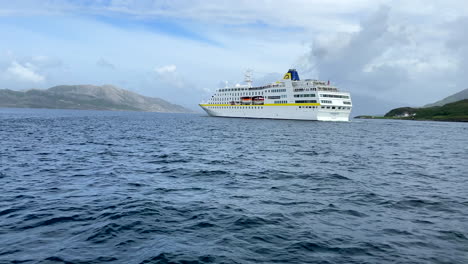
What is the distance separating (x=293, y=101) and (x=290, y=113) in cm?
404

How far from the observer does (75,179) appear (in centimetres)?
1731

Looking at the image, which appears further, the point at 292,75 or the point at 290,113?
the point at 292,75

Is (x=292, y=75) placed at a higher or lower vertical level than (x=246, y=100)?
higher

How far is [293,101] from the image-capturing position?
100188mm

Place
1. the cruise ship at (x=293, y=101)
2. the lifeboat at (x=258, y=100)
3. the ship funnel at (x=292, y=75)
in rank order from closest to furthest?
the cruise ship at (x=293, y=101), the ship funnel at (x=292, y=75), the lifeboat at (x=258, y=100)

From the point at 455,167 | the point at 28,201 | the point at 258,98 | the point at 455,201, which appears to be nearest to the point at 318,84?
the point at 258,98

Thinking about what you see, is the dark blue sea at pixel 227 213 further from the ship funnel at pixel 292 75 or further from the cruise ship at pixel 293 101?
the ship funnel at pixel 292 75

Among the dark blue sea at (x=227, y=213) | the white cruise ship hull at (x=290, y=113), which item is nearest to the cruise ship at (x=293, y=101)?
the white cruise ship hull at (x=290, y=113)

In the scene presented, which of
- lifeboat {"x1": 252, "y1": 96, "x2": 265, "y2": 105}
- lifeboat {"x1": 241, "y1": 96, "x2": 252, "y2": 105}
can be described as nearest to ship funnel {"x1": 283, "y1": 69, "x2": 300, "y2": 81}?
lifeboat {"x1": 252, "y1": 96, "x2": 265, "y2": 105}

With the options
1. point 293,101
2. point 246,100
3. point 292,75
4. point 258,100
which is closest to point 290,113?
point 293,101

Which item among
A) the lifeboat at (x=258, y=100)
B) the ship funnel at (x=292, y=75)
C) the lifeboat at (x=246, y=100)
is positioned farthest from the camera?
the lifeboat at (x=246, y=100)

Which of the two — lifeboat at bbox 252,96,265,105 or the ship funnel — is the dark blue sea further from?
lifeboat at bbox 252,96,265,105

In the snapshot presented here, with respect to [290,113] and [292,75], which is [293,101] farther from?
[292,75]

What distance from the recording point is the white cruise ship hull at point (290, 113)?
9481 cm
